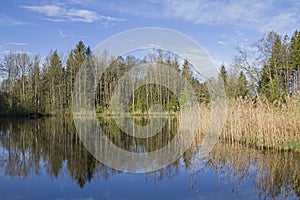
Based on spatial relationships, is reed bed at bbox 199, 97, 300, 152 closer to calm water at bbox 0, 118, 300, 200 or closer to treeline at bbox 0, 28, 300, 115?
calm water at bbox 0, 118, 300, 200

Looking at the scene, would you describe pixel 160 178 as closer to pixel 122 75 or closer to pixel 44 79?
pixel 122 75

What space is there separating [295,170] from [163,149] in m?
4.42

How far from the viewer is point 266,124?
9.06 m

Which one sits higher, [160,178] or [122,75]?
[122,75]

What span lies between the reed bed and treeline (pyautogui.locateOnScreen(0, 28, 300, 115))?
4.77m

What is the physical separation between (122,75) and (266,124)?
43.7ft

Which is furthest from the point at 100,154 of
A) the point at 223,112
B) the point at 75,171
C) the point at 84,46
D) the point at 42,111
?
the point at 84,46

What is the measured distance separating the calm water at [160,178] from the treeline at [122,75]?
664cm

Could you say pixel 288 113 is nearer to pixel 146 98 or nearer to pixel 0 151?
pixel 0 151

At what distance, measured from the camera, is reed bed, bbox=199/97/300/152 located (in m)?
8.73

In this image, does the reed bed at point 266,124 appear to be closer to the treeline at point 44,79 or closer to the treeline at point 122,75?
the treeline at point 122,75

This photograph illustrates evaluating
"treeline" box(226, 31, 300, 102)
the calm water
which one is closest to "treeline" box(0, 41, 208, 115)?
"treeline" box(226, 31, 300, 102)

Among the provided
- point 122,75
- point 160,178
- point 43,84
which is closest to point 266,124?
point 160,178

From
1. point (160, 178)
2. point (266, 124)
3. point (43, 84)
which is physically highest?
point (43, 84)
